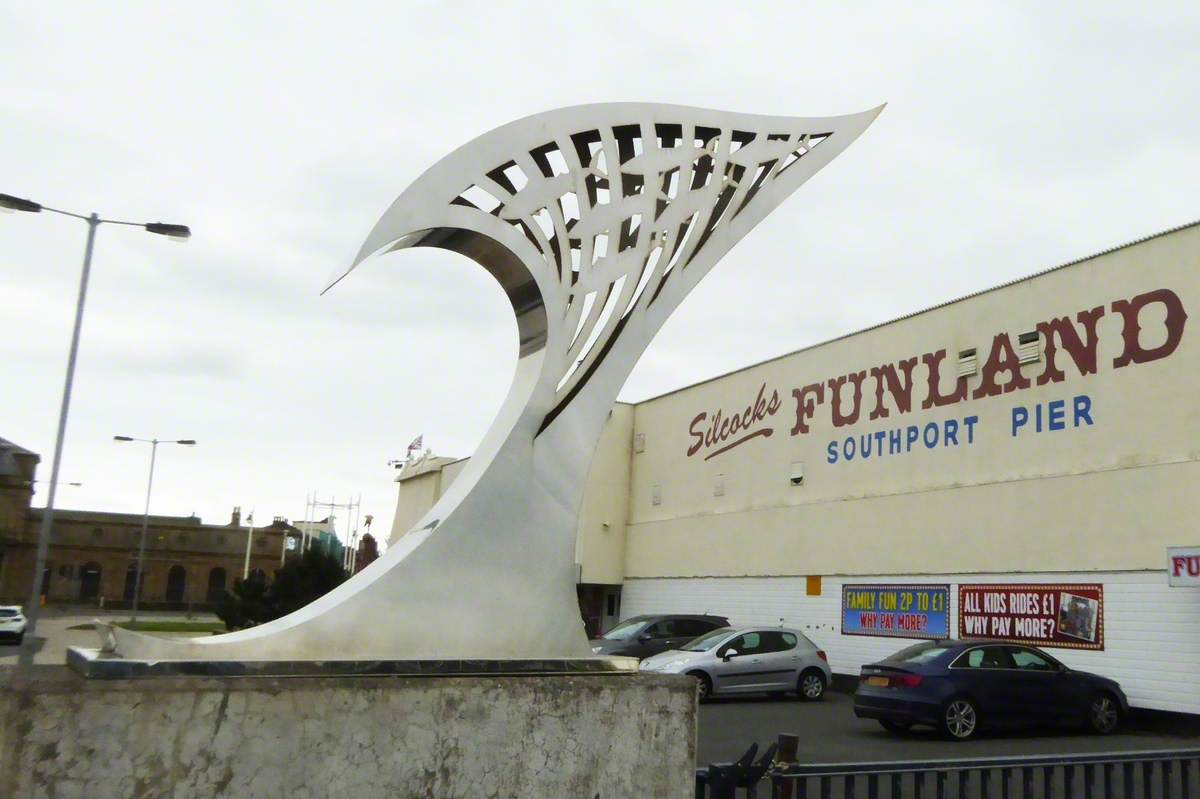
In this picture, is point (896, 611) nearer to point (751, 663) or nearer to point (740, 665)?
point (751, 663)

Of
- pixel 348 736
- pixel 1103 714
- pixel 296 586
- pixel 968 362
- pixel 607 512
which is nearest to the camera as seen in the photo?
pixel 348 736

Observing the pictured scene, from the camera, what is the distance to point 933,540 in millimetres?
20547

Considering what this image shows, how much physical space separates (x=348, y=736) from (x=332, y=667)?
335mm

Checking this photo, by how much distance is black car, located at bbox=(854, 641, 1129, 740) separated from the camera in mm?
13977

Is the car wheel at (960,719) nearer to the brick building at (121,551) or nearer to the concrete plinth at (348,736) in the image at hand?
→ the concrete plinth at (348,736)

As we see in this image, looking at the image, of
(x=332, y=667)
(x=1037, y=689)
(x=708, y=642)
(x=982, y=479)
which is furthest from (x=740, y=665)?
(x=332, y=667)

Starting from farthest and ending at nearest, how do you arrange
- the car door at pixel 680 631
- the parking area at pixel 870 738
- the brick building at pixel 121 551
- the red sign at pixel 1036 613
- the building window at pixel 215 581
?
the building window at pixel 215 581
the brick building at pixel 121 551
the car door at pixel 680 631
the red sign at pixel 1036 613
the parking area at pixel 870 738

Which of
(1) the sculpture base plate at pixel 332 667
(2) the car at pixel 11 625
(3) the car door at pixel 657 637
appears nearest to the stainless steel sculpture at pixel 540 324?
(1) the sculpture base plate at pixel 332 667

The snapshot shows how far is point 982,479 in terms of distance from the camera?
19.8 metres

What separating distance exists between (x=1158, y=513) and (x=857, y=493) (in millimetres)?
7256

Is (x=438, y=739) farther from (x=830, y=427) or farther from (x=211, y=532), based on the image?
(x=211, y=532)

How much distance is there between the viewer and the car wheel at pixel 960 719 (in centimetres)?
1387

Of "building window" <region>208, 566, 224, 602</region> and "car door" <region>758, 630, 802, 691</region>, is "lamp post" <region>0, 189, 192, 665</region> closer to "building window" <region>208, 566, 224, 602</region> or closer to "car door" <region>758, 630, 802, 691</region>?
"car door" <region>758, 630, 802, 691</region>

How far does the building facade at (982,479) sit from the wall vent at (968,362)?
0.04 m
